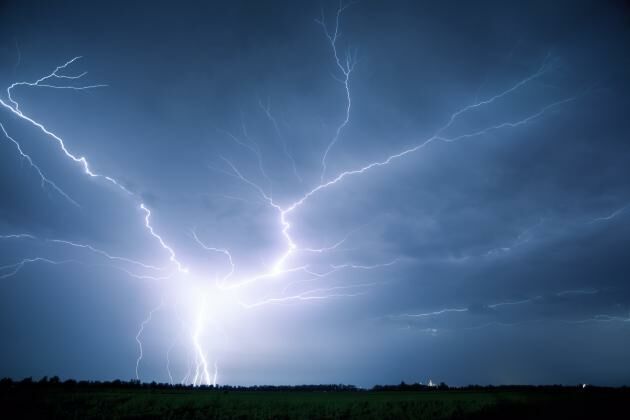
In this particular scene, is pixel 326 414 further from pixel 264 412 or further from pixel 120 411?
pixel 120 411

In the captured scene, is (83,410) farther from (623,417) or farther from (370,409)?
(623,417)

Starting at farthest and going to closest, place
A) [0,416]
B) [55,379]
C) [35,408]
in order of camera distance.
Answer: [55,379], [35,408], [0,416]

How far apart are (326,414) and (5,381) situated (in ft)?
98.5

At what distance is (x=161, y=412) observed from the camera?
51.7ft

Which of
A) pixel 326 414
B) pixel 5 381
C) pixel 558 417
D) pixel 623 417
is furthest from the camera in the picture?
pixel 5 381

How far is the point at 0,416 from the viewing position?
13812mm

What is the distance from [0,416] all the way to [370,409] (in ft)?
52.5

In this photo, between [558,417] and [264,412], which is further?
[264,412]

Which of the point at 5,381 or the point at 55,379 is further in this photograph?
the point at 55,379

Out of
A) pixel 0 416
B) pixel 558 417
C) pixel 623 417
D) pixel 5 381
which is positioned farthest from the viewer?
pixel 5 381

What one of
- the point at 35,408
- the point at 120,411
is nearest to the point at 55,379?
the point at 35,408

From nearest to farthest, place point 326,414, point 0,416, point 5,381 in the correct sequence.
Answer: point 0,416 → point 326,414 → point 5,381

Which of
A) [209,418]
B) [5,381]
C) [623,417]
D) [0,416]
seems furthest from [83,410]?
[623,417]

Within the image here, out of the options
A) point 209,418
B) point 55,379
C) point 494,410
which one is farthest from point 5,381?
point 494,410
